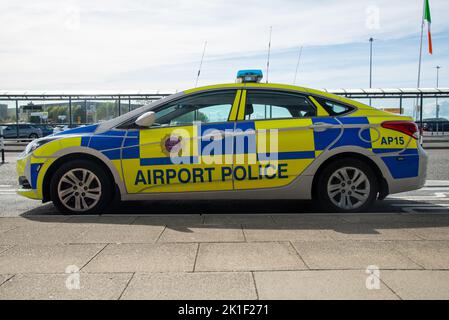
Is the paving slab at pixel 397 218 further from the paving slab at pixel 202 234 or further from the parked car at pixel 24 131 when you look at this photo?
the parked car at pixel 24 131

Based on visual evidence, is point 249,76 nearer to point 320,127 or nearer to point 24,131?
point 320,127

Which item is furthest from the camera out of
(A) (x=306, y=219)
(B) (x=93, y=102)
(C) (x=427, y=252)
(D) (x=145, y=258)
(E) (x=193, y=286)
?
(B) (x=93, y=102)

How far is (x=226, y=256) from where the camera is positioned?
12.1 feet

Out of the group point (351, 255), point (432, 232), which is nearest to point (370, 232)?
point (432, 232)

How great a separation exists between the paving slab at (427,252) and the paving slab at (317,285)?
0.59m

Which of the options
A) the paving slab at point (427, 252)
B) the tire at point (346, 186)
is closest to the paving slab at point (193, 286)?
the paving slab at point (427, 252)

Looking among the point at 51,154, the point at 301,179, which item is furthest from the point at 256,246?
the point at 51,154

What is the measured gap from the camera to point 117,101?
77.0ft

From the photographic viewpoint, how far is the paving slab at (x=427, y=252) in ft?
11.4

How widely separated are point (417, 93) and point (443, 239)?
67.7ft

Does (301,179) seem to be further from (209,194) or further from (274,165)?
(209,194)

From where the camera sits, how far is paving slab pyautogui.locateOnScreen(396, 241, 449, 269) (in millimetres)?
3471

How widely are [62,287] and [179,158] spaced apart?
8.16 ft
